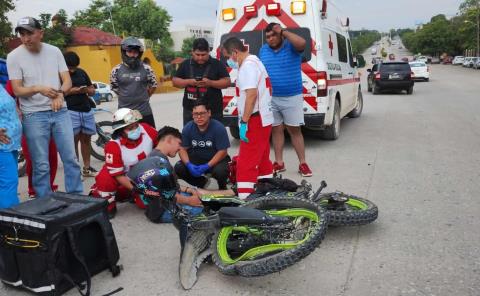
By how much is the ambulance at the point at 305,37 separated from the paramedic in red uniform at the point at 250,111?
2052 mm

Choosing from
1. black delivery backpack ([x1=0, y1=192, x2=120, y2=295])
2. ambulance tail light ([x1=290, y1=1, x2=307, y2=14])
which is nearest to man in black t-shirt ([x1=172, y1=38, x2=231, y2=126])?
ambulance tail light ([x1=290, y1=1, x2=307, y2=14])

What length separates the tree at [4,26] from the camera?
2483cm

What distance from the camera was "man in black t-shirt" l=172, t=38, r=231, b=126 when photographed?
5.34m

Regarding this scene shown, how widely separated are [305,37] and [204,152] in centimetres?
290

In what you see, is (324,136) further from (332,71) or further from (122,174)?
(122,174)

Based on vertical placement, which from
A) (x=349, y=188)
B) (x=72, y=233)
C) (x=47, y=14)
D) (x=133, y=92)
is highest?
(x=47, y=14)

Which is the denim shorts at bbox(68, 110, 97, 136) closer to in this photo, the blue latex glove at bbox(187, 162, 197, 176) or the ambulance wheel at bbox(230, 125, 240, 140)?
the blue latex glove at bbox(187, 162, 197, 176)

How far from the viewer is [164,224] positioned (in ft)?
14.2

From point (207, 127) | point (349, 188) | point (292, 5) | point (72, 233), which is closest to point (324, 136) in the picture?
point (292, 5)

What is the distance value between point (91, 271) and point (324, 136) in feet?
18.6

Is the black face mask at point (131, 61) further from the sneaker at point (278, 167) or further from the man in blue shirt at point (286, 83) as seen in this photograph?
the sneaker at point (278, 167)

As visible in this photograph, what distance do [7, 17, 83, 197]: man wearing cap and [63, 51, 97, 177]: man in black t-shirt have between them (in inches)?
52.9

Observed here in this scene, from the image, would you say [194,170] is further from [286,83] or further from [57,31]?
[57,31]

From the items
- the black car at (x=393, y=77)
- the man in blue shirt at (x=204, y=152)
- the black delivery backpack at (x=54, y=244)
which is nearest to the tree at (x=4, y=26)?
the black car at (x=393, y=77)
